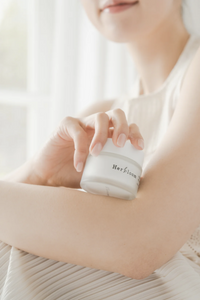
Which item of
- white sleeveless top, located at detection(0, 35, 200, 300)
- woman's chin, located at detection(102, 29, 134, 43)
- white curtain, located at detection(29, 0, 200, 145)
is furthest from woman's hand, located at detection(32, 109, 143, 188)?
white curtain, located at detection(29, 0, 200, 145)

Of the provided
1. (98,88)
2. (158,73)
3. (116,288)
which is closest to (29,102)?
(98,88)

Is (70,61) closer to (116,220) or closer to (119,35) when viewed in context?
(119,35)

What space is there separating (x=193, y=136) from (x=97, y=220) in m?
0.26

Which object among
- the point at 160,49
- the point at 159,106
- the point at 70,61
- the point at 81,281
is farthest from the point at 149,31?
the point at 70,61

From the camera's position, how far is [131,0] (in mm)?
840

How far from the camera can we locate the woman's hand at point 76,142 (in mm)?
520

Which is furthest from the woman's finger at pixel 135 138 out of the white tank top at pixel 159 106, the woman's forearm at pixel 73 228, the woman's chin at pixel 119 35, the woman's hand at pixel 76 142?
the woman's chin at pixel 119 35

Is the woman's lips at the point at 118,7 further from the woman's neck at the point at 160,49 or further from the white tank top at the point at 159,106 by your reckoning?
the white tank top at the point at 159,106

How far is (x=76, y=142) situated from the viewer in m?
0.56

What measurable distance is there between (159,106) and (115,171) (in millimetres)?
566

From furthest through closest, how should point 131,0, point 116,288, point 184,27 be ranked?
1. point 184,27
2. point 131,0
3. point 116,288

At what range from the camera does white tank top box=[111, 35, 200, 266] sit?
2.99ft

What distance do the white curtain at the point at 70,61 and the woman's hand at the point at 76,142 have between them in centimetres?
109

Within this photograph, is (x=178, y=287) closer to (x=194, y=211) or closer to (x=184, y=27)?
(x=194, y=211)
